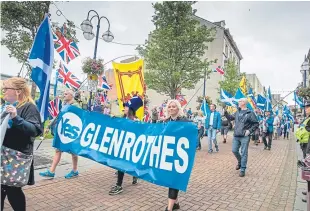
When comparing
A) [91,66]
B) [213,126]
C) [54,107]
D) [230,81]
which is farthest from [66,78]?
[230,81]

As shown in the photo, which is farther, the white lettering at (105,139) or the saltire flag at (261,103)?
the saltire flag at (261,103)

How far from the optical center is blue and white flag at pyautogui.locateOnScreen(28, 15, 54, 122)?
169 inches

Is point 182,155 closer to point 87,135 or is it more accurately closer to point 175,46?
point 87,135

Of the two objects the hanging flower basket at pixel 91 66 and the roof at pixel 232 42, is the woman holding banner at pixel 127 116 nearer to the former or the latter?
the hanging flower basket at pixel 91 66

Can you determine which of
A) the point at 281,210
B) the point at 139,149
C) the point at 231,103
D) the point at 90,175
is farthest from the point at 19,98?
the point at 231,103

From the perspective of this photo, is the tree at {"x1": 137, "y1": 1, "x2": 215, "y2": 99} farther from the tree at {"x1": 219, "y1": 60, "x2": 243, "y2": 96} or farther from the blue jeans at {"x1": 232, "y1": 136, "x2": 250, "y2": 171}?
the blue jeans at {"x1": 232, "y1": 136, "x2": 250, "y2": 171}

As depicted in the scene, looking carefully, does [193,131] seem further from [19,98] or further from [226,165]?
[226,165]

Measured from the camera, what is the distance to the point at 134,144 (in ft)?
13.6

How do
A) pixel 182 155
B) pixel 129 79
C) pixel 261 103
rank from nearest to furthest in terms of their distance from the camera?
pixel 182 155
pixel 129 79
pixel 261 103

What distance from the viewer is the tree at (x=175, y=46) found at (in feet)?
62.6

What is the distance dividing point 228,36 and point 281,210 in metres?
35.3

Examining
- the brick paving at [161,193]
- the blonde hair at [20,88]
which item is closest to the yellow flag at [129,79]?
the brick paving at [161,193]

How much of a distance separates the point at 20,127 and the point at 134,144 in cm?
190

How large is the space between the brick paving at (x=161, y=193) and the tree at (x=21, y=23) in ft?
26.2
